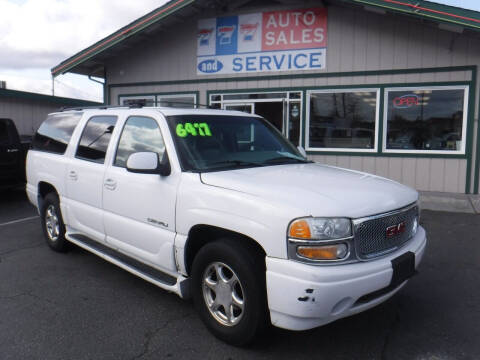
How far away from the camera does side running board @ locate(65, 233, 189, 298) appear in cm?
350

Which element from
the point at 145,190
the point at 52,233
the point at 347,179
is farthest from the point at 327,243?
the point at 52,233

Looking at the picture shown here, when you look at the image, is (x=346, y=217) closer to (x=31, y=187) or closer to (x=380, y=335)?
(x=380, y=335)

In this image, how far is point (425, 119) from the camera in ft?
32.8

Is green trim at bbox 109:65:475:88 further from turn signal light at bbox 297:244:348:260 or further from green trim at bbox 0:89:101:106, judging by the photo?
turn signal light at bbox 297:244:348:260

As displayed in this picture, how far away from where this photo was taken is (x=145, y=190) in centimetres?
379

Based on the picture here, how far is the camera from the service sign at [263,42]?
10.7 meters

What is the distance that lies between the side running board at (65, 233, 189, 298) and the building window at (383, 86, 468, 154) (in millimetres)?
7898

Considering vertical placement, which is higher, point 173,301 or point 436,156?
point 436,156

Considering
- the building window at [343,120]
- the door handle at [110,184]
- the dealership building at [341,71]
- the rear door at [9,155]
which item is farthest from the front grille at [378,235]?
the rear door at [9,155]

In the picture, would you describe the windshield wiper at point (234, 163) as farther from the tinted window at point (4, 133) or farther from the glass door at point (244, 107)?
the glass door at point (244, 107)

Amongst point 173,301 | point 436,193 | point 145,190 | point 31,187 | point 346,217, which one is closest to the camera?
point 346,217

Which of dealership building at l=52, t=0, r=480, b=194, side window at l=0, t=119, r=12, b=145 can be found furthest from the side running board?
side window at l=0, t=119, r=12, b=145

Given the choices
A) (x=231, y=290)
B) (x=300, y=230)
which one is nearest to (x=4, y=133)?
(x=231, y=290)

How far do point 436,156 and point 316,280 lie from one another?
842 centimetres
